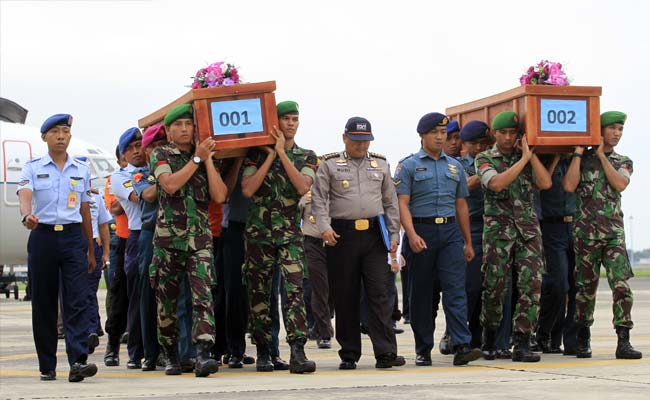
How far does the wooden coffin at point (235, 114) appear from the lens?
29.4ft

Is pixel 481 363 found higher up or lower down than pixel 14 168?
lower down

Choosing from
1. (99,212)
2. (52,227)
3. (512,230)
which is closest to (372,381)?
(512,230)

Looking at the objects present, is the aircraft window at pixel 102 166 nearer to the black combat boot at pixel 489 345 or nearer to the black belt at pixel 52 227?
the black combat boot at pixel 489 345

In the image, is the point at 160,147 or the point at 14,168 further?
the point at 14,168

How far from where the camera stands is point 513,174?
969 cm

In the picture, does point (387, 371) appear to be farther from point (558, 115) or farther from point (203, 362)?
point (558, 115)

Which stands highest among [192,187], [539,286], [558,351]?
[192,187]

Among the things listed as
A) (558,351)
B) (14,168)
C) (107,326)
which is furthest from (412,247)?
(14,168)

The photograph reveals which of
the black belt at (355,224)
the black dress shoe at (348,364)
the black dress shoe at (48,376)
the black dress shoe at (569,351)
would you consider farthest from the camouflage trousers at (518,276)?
the black dress shoe at (48,376)

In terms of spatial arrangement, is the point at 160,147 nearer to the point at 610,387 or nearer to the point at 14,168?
the point at 610,387

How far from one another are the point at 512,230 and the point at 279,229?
6.68ft

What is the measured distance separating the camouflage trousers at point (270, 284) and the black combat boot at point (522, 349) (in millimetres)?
1832

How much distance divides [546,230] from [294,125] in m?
2.58

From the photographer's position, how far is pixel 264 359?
9406 millimetres
